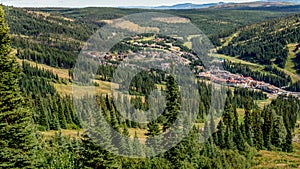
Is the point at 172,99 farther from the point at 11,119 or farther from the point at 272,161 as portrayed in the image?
the point at 272,161

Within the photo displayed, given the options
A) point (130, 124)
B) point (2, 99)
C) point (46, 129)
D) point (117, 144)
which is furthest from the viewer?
point (130, 124)

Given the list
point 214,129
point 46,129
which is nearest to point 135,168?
point 214,129

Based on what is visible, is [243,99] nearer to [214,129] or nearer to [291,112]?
[291,112]

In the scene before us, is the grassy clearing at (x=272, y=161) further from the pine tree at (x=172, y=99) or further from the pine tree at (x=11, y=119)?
the pine tree at (x=11, y=119)

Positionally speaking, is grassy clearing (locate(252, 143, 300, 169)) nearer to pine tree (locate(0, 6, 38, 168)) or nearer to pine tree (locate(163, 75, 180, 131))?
pine tree (locate(163, 75, 180, 131))

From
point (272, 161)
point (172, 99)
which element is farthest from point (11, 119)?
point (272, 161)

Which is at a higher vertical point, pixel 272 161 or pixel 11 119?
pixel 11 119

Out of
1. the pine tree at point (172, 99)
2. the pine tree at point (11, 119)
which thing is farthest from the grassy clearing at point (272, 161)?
the pine tree at point (11, 119)

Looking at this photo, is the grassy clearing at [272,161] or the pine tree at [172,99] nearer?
the pine tree at [172,99]
